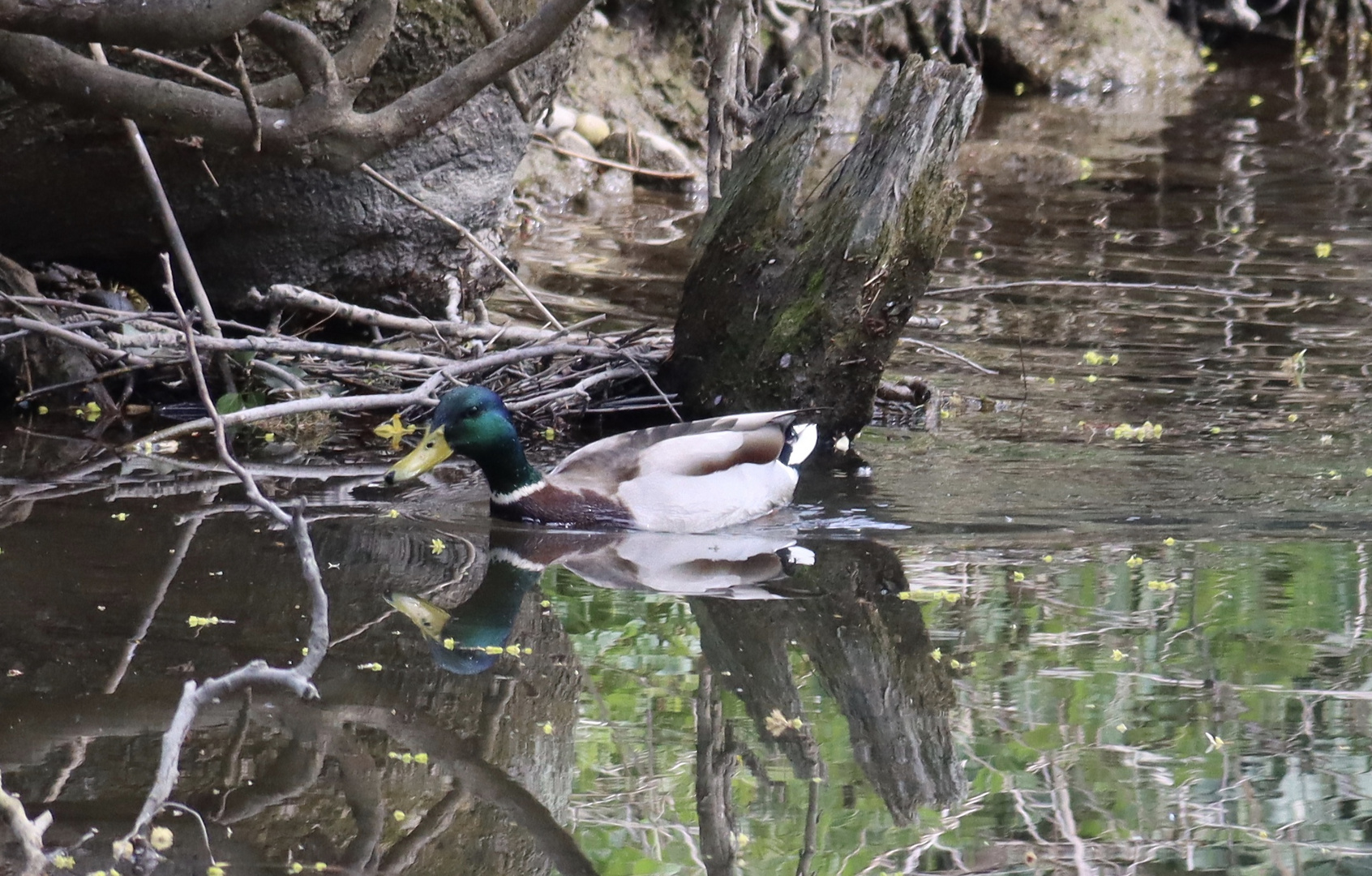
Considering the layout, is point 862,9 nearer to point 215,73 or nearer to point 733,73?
point 733,73

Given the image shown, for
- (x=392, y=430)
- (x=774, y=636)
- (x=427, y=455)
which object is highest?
(x=427, y=455)

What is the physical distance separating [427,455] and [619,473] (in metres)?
0.67

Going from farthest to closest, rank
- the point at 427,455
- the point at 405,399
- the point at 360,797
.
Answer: the point at 405,399
the point at 427,455
the point at 360,797

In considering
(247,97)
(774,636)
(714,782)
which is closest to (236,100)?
(247,97)

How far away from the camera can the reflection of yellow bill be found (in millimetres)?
5656

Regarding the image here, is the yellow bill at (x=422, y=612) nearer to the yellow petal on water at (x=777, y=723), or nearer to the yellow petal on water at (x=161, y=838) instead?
the yellow petal on water at (x=777, y=723)

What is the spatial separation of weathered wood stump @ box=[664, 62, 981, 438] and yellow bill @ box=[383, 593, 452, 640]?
203 centimetres

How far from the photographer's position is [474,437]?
19.0 ft

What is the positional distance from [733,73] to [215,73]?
2.10 meters

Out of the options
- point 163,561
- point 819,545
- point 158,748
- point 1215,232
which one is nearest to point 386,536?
point 163,561

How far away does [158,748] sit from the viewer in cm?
365

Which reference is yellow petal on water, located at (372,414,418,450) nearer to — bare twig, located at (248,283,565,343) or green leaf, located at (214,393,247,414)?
bare twig, located at (248,283,565,343)

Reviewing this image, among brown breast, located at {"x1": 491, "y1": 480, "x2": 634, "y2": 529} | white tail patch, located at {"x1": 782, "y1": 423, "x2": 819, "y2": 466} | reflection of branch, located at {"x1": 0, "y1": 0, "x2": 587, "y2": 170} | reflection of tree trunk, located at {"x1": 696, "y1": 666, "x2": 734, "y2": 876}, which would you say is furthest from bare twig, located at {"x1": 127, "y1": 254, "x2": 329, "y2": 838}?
white tail patch, located at {"x1": 782, "y1": 423, "x2": 819, "y2": 466}

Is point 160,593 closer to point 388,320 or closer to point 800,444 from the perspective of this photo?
point 388,320
